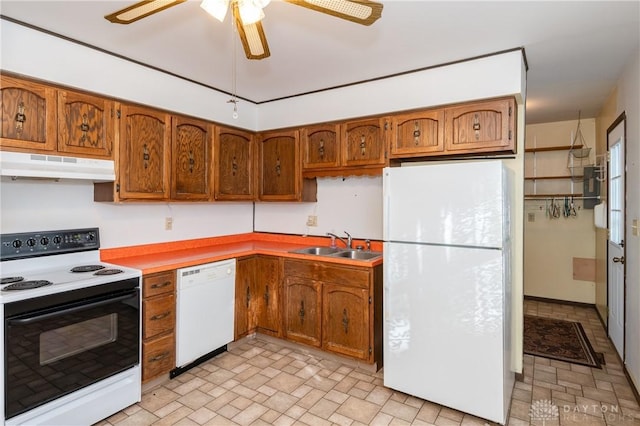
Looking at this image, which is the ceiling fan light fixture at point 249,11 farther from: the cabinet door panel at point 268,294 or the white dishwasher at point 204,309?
the cabinet door panel at point 268,294

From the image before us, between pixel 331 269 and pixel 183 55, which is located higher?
pixel 183 55

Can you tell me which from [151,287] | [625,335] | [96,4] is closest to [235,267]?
[151,287]

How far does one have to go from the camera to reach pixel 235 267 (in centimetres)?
322

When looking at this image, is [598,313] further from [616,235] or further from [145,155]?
[145,155]

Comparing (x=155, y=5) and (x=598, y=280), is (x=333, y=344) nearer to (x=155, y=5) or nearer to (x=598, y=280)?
(x=155, y=5)

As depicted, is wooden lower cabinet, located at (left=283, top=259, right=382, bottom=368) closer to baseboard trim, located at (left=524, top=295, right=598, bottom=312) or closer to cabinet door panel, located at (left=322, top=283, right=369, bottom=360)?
cabinet door panel, located at (left=322, top=283, right=369, bottom=360)

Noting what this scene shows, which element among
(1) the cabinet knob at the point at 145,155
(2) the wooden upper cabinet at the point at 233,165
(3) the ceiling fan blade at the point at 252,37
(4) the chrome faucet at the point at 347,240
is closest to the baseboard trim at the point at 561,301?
(4) the chrome faucet at the point at 347,240

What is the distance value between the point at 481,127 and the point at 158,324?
2766 millimetres

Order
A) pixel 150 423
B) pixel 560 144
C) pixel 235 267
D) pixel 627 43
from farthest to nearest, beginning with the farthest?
pixel 560 144 → pixel 235 267 → pixel 627 43 → pixel 150 423

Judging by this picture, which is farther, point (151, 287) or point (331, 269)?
point (331, 269)

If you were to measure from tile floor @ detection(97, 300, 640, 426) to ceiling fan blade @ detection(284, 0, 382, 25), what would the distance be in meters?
2.26

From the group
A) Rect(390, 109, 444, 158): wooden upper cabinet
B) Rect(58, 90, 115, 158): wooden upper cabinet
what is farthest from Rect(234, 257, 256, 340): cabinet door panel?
Rect(390, 109, 444, 158): wooden upper cabinet

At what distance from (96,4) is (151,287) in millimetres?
1782

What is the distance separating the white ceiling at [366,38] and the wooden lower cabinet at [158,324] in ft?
5.42
